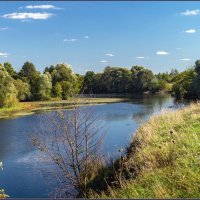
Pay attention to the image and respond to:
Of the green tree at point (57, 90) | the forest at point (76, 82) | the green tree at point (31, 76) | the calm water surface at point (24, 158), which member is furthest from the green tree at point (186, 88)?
the calm water surface at point (24, 158)

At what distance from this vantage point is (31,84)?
73000 mm

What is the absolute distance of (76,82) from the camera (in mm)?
79875

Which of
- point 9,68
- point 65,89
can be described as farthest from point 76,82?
point 9,68

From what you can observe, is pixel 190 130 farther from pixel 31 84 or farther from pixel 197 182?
pixel 31 84

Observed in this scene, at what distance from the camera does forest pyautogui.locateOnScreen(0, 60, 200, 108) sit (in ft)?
188

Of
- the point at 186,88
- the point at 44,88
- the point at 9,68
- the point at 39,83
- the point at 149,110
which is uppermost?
the point at 9,68

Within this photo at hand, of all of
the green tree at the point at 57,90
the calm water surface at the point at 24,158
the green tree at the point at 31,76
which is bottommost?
the calm water surface at the point at 24,158

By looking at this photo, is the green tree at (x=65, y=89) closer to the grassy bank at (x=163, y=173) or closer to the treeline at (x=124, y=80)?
the treeline at (x=124, y=80)

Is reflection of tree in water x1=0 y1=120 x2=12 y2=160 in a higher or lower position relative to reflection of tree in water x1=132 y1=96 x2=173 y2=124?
lower

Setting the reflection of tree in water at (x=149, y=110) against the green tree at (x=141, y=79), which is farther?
the green tree at (x=141, y=79)

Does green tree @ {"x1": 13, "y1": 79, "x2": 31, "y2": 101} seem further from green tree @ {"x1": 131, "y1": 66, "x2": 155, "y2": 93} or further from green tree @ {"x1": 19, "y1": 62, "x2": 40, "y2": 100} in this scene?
green tree @ {"x1": 131, "y1": 66, "x2": 155, "y2": 93}

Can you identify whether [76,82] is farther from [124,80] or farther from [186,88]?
[124,80]

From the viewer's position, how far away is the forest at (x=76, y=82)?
188 ft

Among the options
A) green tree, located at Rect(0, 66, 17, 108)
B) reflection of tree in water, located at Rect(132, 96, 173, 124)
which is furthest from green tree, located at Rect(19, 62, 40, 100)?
reflection of tree in water, located at Rect(132, 96, 173, 124)
